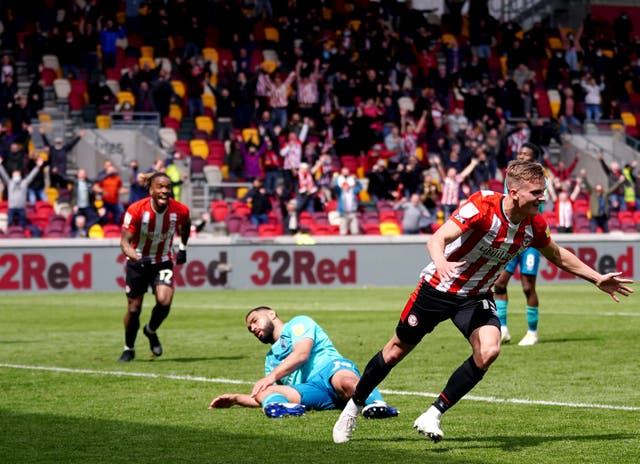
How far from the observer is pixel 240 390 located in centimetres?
1136

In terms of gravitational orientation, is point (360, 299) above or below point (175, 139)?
below

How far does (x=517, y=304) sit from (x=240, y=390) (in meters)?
13.0

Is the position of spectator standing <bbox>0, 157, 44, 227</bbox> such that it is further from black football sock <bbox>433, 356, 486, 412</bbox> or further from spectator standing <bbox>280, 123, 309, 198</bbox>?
black football sock <bbox>433, 356, 486, 412</bbox>

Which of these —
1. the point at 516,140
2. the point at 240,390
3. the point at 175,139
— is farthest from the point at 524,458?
the point at 516,140

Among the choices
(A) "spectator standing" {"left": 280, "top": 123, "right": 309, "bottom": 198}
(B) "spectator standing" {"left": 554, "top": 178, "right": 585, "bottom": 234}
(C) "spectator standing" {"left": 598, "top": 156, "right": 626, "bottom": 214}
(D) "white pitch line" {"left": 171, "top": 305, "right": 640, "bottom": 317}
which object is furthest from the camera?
(C) "spectator standing" {"left": 598, "top": 156, "right": 626, "bottom": 214}

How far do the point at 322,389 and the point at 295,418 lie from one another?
379mm

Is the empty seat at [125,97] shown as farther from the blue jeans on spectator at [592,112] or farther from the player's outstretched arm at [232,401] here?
the player's outstretched arm at [232,401]

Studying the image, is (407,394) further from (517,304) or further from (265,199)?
(265,199)

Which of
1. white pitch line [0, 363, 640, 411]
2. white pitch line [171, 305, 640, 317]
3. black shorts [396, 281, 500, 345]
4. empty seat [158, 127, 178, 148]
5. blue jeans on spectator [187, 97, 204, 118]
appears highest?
blue jeans on spectator [187, 97, 204, 118]

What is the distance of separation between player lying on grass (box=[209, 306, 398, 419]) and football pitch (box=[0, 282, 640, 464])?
12 cm

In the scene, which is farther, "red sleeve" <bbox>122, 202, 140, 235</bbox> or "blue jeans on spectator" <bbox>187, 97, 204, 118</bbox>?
"blue jeans on spectator" <bbox>187, 97, 204, 118</bbox>

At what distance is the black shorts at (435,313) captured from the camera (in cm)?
830

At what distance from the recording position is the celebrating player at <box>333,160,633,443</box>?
8023 millimetres

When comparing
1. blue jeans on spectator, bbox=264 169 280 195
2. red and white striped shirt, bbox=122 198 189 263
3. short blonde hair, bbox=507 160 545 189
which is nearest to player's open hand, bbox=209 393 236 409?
short blonde hair, bbox=507 160 545 189
